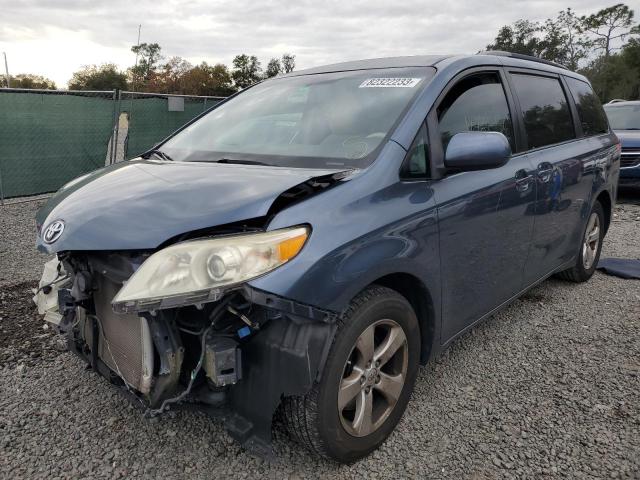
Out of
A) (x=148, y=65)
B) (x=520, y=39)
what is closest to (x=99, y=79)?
(x=148, y=65)

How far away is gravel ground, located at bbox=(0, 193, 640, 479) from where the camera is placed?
2146mm

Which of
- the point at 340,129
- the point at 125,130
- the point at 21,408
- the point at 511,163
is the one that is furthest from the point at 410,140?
the point at 125,130

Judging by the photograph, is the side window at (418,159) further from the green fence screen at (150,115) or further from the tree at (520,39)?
the tree at (520,39)

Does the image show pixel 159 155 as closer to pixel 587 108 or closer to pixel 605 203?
pixel 587 108

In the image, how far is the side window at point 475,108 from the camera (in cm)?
256

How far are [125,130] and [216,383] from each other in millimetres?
8326

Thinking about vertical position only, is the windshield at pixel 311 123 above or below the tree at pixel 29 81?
below

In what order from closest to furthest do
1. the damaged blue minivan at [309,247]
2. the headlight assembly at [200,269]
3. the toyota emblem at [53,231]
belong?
the headlight assembly at [200,269] < the damaged blue minivan at [309,247] < the toyota emblem at [53,231]

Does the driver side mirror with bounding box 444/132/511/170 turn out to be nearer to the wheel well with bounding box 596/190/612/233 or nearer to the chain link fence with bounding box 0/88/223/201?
the wheel well with bounding box 596/190/612/233

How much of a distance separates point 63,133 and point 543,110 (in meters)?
7.28

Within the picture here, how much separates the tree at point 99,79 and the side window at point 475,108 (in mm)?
69203

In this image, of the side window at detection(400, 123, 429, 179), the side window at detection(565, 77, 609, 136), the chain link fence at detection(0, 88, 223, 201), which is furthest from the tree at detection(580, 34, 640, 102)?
the side window at detection(400, 123, 429, 179)

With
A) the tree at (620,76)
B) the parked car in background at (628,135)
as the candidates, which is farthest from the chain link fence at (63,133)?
the tree at (620,76)

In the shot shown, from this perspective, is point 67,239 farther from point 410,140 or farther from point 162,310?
point 410,140
